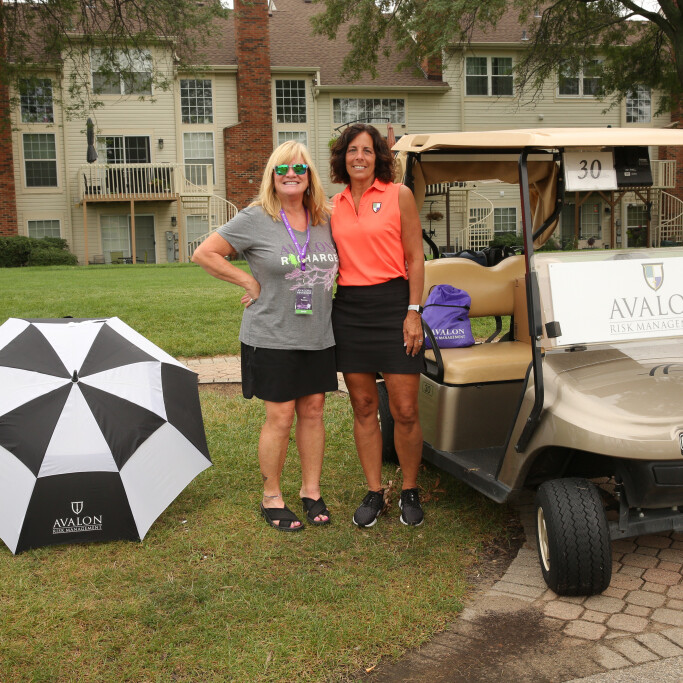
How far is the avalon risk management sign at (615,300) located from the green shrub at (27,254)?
22282mm

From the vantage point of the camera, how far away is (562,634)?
314 cm

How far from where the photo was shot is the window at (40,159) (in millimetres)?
26797

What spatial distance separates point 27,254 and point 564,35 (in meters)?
16.0

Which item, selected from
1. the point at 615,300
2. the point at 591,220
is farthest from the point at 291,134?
the point at 615,300

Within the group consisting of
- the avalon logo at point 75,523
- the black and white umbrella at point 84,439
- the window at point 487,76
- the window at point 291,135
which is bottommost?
the avalon logo at point 75,523

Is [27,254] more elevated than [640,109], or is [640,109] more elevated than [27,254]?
[640,109]

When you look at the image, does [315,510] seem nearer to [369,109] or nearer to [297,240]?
[297,240]

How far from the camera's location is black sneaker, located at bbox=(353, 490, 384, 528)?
165 inches

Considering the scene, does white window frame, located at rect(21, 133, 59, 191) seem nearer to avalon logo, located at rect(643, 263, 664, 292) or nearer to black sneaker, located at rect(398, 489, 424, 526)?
black sneaker, located at rect(398, 489, 424, 526)

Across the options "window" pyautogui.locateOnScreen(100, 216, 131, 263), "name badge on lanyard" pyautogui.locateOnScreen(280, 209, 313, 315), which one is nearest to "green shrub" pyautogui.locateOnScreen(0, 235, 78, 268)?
"window" pyautogui.locateOnScreen(100, 216, 131, 263)

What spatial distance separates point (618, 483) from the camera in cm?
340

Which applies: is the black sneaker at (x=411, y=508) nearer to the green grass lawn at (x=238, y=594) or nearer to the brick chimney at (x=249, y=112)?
the green grass lawn at (x=238, y=594)

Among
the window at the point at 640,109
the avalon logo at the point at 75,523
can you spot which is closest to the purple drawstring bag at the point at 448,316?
the avalon logo at the point at 75,523

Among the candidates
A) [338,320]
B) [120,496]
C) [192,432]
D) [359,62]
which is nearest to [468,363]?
[338,320]
